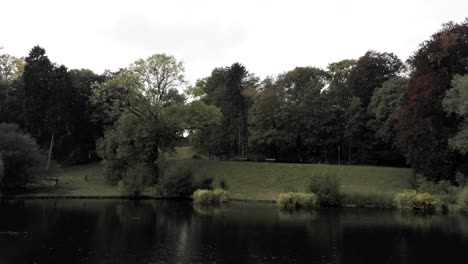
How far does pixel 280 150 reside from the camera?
79.1m

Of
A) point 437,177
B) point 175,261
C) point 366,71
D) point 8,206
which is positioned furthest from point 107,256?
point 366,71

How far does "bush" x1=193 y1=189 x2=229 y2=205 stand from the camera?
51.6 meters

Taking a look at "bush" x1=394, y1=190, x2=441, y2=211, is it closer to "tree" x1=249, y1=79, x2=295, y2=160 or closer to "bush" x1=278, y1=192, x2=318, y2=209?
"bush" x1=278, y1=192, x2=318, y2=209

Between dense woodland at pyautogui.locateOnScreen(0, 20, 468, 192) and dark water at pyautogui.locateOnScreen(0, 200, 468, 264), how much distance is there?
12.1 metres

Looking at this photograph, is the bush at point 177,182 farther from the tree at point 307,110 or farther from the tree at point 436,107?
the tree at point 436,107

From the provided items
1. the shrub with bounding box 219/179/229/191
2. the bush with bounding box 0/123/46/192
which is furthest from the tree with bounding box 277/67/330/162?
the bush with bounding box 0/123/46/192

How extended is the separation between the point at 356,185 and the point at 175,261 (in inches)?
1618

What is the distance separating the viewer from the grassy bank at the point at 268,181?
5344cm

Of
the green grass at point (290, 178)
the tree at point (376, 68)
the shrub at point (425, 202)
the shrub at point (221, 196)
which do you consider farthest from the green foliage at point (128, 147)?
the tree at point (376, 68)

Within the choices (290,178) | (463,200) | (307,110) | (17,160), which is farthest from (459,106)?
(17,160)

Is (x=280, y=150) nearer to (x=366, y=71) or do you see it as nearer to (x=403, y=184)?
(x=366, y=71)

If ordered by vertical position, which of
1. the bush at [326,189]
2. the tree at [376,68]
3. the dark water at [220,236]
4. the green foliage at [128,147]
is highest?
the tree at [376,68]

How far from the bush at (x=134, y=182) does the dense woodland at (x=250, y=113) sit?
77 cm

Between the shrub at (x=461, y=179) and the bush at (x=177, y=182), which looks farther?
the bush at (x=177, y=182)
